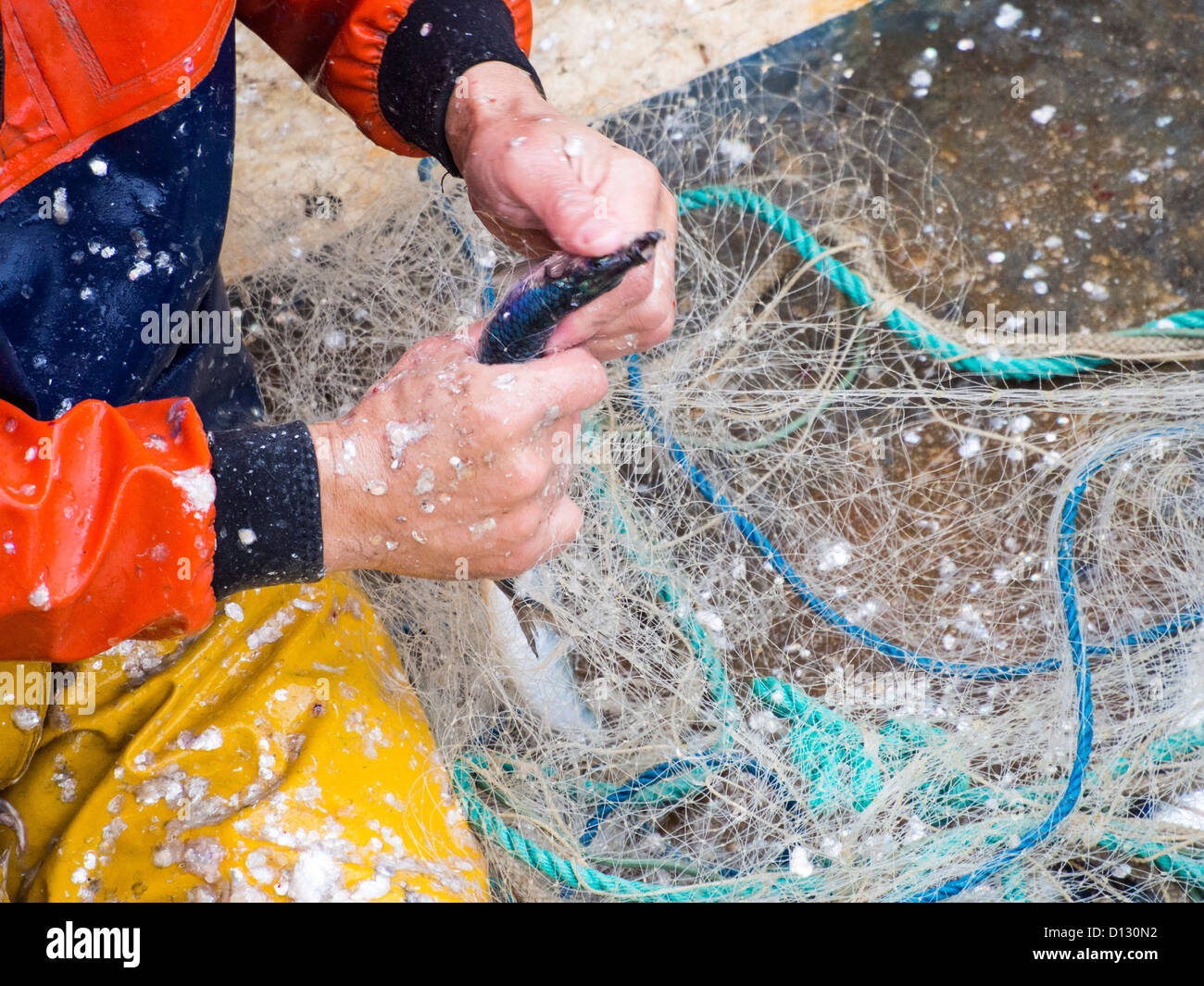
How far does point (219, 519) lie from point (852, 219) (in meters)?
1.62

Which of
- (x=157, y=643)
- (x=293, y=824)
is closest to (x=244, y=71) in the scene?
(x=157, y=643)

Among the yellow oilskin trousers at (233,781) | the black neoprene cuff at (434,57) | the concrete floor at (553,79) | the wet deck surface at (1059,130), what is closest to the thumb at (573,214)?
the black neoprene cuff at (434,57)

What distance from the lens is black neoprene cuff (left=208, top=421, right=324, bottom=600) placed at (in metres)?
1.18

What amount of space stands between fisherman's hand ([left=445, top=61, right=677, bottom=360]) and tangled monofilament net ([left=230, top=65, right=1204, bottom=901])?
0.59 metres

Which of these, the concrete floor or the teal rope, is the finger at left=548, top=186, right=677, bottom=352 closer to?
the teal rope

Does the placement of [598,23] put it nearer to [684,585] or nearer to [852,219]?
[852,219]

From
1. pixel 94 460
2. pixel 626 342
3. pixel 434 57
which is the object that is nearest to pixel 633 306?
pixel 626 342

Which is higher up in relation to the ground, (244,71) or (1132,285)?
(244,71)

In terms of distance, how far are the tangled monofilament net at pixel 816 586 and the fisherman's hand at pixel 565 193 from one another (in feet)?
1.93

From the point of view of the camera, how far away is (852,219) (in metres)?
2.16

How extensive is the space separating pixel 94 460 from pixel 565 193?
0.68m

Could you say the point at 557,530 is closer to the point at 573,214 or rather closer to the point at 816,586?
the point at 573,214

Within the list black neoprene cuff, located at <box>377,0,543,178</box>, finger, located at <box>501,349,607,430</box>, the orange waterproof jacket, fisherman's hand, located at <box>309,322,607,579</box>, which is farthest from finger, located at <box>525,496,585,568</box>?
black neoprene cuff, located at <box>377,0,543,178</box>

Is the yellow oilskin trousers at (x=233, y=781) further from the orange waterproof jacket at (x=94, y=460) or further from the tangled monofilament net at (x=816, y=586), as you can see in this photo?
the orange waterproof jacket at (x=94, y=460)
